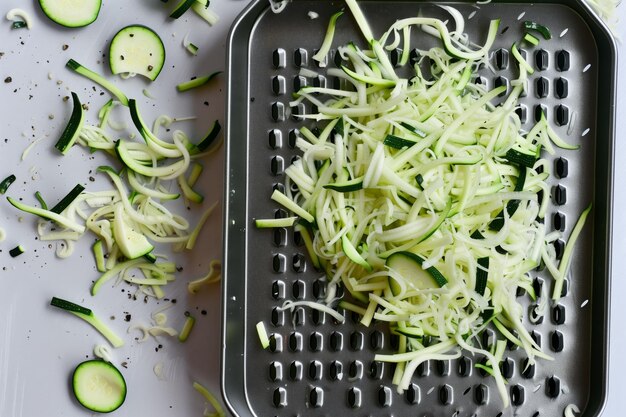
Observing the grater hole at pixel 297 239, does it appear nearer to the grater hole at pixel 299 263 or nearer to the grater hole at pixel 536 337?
the grater hole at pixel 299 263

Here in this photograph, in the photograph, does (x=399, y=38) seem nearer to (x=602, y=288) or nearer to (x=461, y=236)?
(x=461, y=236)

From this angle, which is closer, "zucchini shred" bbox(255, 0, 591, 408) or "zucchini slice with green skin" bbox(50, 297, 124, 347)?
"zucchini shred" bbox(255, 0, 591, 408)

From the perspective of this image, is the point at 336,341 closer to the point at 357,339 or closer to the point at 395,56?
the point at 357,339

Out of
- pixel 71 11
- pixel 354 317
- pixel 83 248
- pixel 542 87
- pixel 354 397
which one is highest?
pixel 71 11

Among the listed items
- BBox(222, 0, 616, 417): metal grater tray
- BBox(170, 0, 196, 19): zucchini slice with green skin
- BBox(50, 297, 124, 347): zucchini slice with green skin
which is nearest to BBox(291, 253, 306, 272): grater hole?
BBox(222, 0, 616, 417): metal grater tray

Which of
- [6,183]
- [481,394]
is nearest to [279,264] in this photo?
[481,394]

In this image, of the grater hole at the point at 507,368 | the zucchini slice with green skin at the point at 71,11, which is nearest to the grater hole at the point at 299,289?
the grater hole at the point at 507,368

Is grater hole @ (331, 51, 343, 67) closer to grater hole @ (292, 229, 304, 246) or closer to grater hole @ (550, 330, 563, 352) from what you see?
grater hole @ (292, 229, 304, 246)
